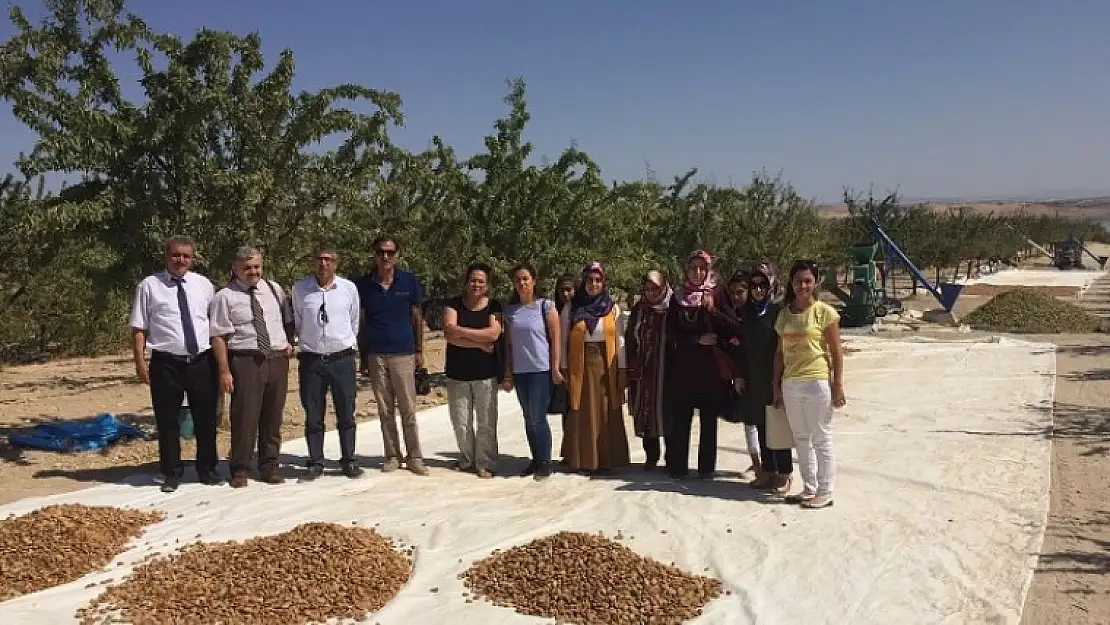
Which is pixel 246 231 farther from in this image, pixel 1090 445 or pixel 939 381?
pixel 939 381

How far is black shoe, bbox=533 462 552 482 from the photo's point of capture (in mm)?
5992

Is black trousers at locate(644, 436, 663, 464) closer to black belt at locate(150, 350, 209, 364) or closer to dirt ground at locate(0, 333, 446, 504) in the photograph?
black belt at locate(150, 350, 209, 364)

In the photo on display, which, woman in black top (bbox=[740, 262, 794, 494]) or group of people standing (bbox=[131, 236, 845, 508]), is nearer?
woman in black top (bbox=[740, 262, 794, 494])

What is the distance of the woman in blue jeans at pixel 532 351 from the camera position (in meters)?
5.86

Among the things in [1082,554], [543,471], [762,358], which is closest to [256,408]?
[543,471]

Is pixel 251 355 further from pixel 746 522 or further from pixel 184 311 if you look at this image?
pixel 746 522

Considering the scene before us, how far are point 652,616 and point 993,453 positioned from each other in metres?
4.29

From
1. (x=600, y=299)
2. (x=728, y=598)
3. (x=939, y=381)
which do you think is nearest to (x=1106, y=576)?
(x=728, y=598)

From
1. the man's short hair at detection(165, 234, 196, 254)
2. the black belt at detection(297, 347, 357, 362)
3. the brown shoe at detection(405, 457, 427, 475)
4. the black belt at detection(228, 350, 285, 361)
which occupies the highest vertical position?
the man's short hair at detection(165, 234, 196, 254)

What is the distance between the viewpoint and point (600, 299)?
19.3 feet

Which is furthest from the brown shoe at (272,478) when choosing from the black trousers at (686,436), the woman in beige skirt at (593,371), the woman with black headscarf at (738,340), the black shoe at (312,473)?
the woman with black headscarf at (738,340)

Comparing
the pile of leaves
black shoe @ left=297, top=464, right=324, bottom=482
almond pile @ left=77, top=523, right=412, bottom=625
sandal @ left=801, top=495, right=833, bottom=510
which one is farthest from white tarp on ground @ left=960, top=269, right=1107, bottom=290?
almond pile @ left=77, top=523, right=412, bottom=625

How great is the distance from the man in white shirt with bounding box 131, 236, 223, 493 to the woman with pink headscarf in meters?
3.29

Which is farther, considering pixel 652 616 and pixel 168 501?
pixel 168 501
